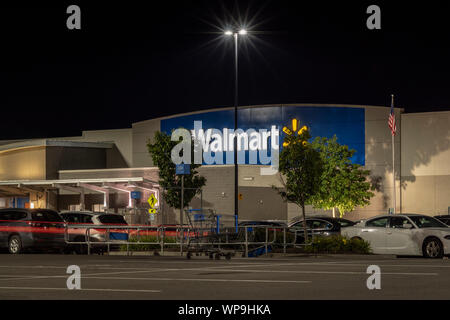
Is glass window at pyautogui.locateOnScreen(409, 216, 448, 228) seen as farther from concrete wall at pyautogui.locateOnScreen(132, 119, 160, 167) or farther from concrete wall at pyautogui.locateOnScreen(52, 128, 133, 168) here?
concrete wall at pyautogui.locateOnScreen(52, 128, 133, 168)

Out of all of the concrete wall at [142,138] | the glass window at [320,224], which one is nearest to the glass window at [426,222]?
the glass window at [320,224]

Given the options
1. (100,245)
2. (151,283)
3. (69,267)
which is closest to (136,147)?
(100,245)

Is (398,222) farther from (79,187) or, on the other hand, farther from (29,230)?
(79,187)

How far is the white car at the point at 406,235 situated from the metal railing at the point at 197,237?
2.48m

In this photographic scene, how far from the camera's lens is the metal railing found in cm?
2548

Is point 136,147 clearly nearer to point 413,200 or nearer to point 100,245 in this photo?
point 413,200

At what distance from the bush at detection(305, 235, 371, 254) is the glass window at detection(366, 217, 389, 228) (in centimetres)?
72

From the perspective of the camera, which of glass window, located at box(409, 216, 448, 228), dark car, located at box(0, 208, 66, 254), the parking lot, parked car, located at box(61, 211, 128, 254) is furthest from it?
parked car, located at box(61, 211, 128, 254)

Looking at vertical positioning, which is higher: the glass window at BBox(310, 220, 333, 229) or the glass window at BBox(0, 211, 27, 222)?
the glass window at BBox(0, 211, 27, 222)

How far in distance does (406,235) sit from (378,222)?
157cm

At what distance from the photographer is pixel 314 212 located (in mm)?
57000

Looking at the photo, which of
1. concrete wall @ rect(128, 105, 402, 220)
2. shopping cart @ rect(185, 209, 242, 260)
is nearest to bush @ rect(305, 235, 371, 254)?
shopping cart @ rect(185, 209, 242, 260)

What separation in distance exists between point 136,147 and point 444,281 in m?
51.9
